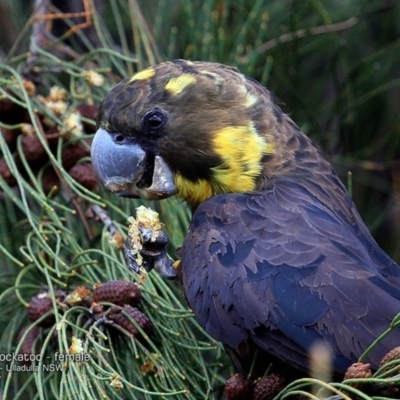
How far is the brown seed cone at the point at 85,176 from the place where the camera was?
3.11m

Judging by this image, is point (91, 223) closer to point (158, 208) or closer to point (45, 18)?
point (158, 208)

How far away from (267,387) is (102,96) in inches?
55.5

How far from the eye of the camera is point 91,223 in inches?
127

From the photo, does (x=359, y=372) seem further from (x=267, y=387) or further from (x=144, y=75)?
(x=144, y=75)

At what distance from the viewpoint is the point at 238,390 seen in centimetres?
250

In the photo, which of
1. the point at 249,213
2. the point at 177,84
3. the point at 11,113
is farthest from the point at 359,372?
the point at 11,113

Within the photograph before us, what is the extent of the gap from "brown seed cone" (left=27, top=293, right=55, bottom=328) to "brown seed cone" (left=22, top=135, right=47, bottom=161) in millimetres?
545

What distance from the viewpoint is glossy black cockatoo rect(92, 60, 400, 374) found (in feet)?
8.36

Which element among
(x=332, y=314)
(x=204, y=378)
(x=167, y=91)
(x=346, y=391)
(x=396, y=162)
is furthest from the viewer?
(x=396, y=162)

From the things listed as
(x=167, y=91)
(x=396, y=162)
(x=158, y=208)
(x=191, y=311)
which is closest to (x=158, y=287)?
(x=191, y=311)

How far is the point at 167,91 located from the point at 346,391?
4.02ft

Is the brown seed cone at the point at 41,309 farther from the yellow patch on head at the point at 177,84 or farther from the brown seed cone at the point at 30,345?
the yellow patch on head at the point at 177,84

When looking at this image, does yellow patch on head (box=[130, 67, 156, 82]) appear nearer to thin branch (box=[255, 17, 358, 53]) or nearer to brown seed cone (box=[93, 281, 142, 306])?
brown seed cone (box=[93, 281, 142, 306])

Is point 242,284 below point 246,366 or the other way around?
the other way around
